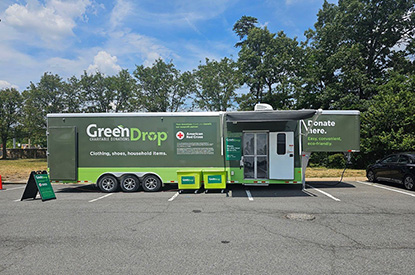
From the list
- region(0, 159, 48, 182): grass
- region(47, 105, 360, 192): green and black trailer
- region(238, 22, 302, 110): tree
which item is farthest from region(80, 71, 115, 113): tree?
region(47, 105, 360, 192): green and black trailer

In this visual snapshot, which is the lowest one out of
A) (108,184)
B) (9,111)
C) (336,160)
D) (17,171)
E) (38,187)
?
(17,171)

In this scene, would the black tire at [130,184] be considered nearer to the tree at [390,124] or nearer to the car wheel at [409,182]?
the car wheel at [409,182]

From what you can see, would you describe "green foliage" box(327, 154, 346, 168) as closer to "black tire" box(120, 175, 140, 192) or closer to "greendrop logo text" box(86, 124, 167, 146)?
"greendrop logo text" box(86, 124, 167, 146)

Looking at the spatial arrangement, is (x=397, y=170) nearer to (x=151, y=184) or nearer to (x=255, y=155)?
(x=255, y=155)

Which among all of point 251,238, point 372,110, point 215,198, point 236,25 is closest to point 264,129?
point 215,198

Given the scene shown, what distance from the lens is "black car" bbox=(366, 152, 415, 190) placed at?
10.5 metres

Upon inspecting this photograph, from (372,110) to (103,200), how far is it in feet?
55.8

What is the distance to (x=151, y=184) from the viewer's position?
1066 centimetres

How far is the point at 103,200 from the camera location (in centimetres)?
928

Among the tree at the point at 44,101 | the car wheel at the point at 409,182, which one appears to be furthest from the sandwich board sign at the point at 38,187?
the tree at the point at 44,101

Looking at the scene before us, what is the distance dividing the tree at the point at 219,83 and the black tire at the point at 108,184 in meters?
20.4

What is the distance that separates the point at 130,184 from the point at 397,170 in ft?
34.3

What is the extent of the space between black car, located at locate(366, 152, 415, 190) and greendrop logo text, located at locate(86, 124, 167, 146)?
950cm

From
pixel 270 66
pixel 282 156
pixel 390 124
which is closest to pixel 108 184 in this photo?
pixel 282 156
